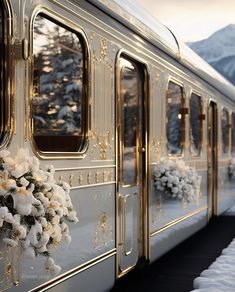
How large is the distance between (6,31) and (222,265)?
3.15 meters

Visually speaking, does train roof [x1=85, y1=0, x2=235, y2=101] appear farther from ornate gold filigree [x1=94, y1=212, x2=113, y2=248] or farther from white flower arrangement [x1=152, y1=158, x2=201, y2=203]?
ornate gold filigree [x1=94, y1=212, x2=113, y2=248]

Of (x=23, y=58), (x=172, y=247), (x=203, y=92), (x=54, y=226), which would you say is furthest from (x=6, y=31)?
(x=203, y=92)

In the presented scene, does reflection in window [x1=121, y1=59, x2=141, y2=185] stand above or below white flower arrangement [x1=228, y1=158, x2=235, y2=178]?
above

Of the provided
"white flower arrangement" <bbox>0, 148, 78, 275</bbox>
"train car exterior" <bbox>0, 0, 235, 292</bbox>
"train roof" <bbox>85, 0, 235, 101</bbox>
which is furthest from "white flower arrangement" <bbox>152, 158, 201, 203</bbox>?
"white flower arrangement" <bbox>0, 148, 78, 275</bbox>

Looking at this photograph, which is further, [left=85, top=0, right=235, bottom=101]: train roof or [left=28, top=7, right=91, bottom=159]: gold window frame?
[left=85, top=0, right=235, bottom=101]: train roof

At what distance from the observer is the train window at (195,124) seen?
6.35 meters

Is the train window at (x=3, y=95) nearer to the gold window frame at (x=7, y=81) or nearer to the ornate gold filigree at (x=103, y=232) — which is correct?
the gold window frame at (x=7, y=81)

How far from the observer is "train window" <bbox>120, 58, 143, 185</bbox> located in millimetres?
4152

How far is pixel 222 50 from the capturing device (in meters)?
35.9

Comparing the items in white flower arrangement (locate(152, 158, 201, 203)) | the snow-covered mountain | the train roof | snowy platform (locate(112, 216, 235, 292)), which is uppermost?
Answer: the snow-covered mountain

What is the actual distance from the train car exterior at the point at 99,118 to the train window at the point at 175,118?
0.03ft

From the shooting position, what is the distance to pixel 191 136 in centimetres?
634

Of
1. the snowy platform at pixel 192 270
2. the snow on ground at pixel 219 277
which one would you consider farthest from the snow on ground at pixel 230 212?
the snow on ground at pixel 219 277

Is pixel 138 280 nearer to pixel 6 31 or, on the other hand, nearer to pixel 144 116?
pixel 144 116
